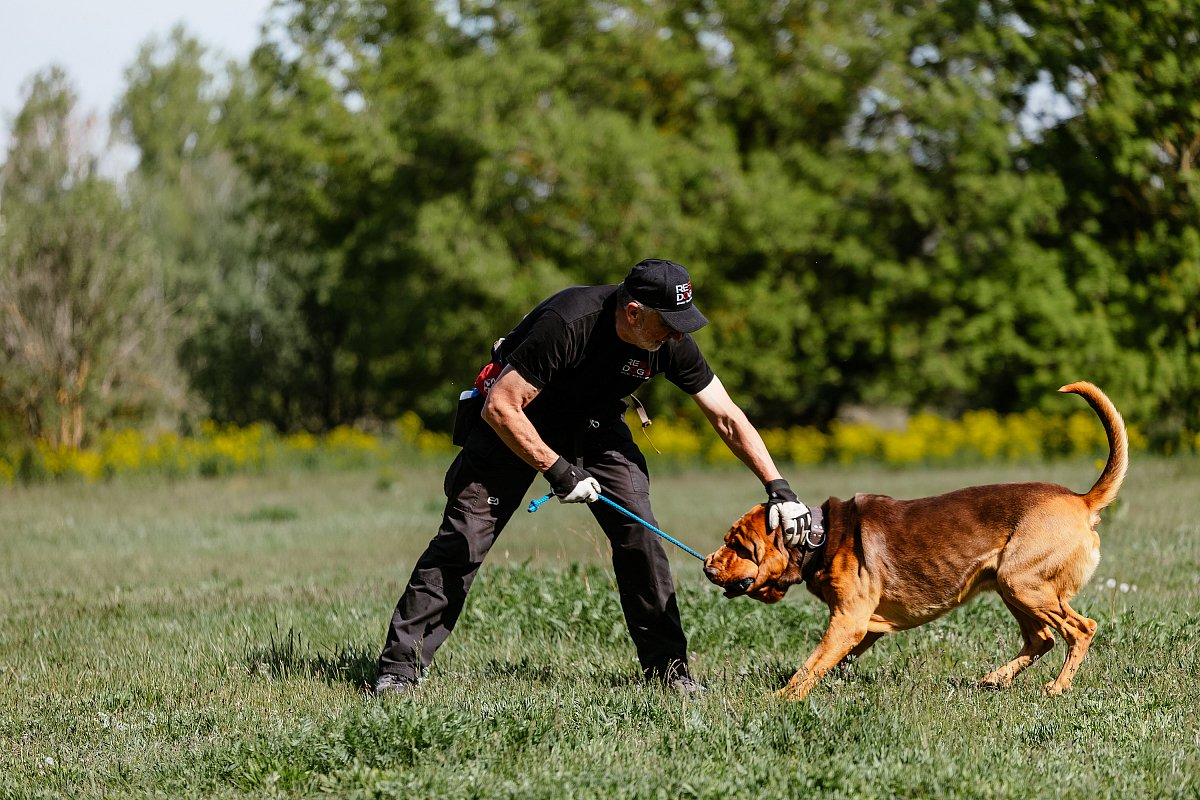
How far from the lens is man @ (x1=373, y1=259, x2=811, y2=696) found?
5.54 metres

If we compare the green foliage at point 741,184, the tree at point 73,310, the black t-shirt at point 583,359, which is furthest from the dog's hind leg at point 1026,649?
the tree at point 73,310

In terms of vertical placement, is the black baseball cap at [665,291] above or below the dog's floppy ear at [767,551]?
above

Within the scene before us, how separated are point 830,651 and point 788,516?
627 mm

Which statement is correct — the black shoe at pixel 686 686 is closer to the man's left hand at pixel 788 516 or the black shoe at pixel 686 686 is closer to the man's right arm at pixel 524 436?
the man's left hand at pixel 788 516

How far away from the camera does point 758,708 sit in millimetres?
5141

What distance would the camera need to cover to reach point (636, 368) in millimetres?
5723

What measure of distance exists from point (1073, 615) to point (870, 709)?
1356 mm

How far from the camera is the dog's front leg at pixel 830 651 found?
18.0 feet

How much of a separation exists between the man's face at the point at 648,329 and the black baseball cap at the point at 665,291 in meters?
0.04

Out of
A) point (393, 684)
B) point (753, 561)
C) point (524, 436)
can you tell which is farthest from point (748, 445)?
point (393, 684)

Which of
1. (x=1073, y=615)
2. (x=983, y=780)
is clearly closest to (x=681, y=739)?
(x=983, y=780)

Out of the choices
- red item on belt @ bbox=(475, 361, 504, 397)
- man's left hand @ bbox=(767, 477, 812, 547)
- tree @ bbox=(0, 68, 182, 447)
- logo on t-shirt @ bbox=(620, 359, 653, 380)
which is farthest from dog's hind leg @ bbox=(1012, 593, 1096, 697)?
tree @ bbox=(0, 68, 182, 447)

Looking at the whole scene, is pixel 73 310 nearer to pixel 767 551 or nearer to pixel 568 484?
pixel 568 484

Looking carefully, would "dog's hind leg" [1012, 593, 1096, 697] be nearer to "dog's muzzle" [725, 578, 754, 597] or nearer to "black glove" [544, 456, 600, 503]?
"dog's muzzle" [725, 578, 754, 597]
